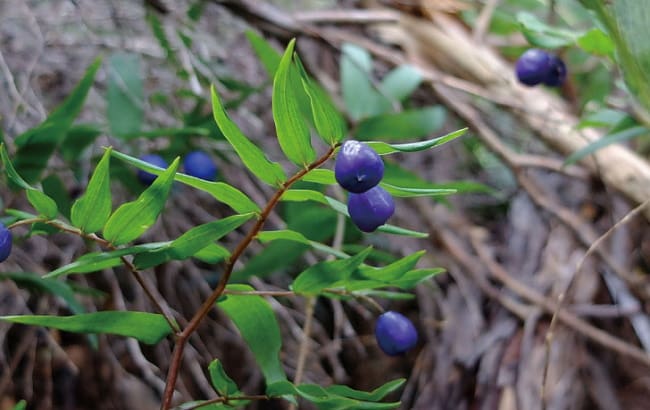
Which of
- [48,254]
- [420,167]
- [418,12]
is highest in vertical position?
[418,12]

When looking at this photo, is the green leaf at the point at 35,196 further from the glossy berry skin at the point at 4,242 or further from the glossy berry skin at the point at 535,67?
the glossy berry skin at the point at 535,67

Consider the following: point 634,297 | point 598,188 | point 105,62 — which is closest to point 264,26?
point 105,62

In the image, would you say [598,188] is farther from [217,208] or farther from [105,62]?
[105,62]

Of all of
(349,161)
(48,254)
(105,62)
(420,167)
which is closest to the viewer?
(349,161)

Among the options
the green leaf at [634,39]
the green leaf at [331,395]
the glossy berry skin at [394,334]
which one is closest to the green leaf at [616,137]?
the green leaf at [634,39]

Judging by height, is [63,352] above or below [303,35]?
below

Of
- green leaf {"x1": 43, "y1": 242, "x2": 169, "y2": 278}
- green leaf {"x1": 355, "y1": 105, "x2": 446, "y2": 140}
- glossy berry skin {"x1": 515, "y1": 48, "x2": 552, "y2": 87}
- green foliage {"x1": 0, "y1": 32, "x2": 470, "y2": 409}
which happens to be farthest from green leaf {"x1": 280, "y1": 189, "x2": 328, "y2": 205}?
green leaf {"x1": 355, "y1": 105, "x2": 446, "y2": 140}

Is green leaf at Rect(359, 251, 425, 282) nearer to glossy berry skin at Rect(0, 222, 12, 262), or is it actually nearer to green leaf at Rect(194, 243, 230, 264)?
green leaf at Rect(194, 243, 230, 264)
